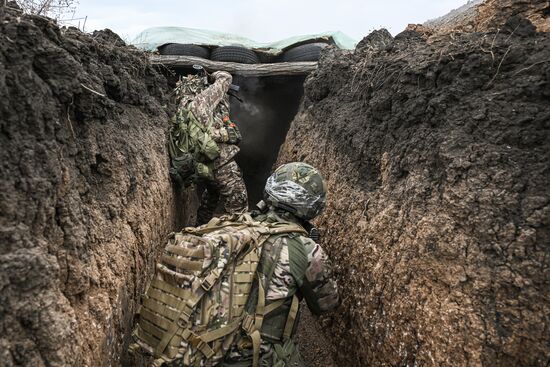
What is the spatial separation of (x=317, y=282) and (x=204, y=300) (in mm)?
790

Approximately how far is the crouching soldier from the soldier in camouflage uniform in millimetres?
2473

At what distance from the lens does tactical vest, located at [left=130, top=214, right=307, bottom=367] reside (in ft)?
8.22

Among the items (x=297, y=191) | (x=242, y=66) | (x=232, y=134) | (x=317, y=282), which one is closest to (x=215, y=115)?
(x=232, y=134)

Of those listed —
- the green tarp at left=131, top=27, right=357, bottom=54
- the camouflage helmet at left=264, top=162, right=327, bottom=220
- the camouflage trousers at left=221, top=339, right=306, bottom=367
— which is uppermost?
the green tarp at left=131, top=27, right=357, bottom=54

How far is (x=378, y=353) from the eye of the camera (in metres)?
2.76

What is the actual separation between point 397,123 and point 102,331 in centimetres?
252

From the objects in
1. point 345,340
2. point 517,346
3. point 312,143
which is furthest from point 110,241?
point 312,143

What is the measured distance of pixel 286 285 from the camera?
9.23ft

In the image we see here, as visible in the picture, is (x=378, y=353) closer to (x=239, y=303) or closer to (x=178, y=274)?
(x=239, y=303)

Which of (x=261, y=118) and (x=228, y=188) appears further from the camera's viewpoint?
(x=261, y=118)

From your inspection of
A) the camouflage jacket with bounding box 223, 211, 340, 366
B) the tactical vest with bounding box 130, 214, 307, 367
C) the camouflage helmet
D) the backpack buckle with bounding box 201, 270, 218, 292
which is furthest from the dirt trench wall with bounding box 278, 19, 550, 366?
the backpack buckle with bounding box 201, 270, 218, 292

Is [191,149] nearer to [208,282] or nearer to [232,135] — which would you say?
[232,135]

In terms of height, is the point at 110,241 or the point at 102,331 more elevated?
the point at 110,241

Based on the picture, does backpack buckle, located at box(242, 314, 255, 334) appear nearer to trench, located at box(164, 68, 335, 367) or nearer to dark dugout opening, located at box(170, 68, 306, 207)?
trench, located at box(164, 68, 335, 367)
